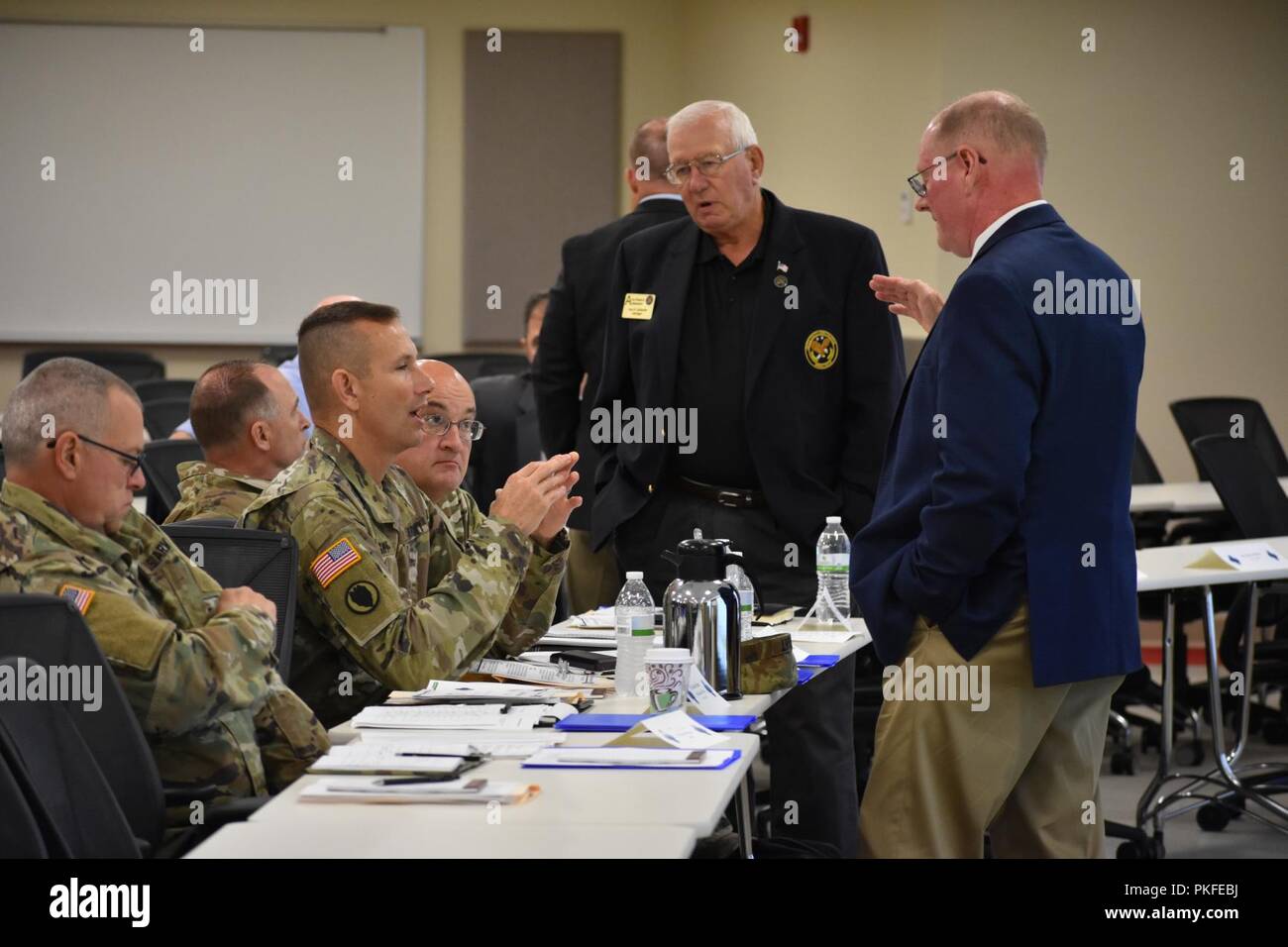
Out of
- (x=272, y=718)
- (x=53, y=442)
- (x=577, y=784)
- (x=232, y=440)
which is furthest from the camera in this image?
(x=232, y=440)

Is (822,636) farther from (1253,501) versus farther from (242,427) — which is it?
(1253,501)

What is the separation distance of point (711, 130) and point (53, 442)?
1.88 meters

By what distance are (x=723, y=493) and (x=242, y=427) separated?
3.66ft

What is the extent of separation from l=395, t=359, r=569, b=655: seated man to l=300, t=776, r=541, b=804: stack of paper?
0.82 metres

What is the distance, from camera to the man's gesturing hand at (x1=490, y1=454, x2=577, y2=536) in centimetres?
289

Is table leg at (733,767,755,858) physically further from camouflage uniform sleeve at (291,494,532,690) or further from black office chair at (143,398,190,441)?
black office chair at (143,398,190,441)

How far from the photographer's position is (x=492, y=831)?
1871 millimetres

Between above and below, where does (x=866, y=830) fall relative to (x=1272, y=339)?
below

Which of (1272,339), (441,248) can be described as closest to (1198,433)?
(1272,339)
